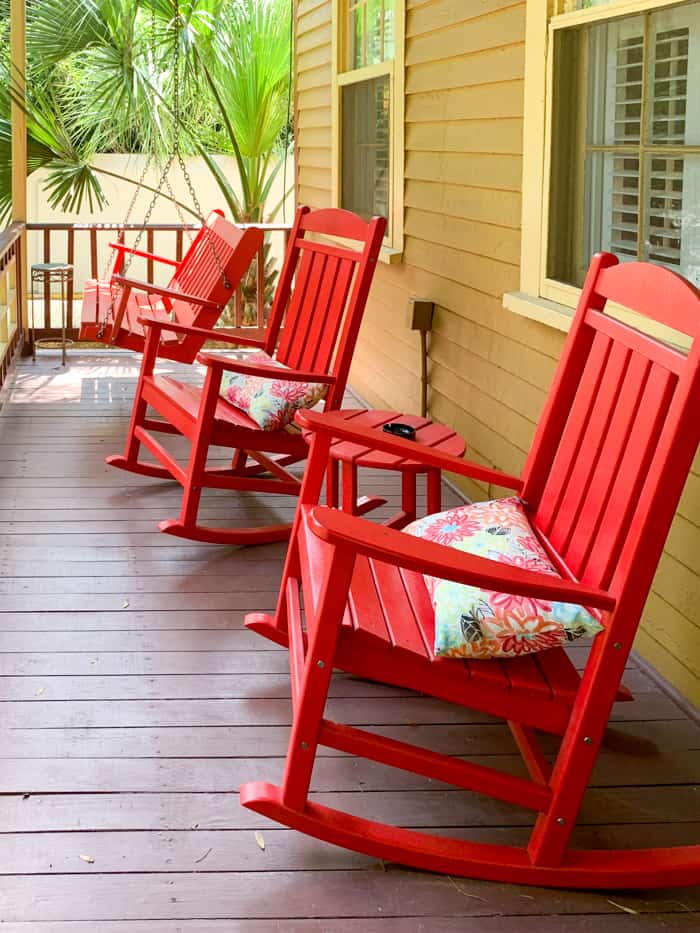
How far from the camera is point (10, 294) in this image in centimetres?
658

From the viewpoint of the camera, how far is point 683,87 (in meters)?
2.61

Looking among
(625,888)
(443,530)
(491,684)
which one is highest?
(443,530)

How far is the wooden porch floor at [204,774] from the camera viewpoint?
1.93m

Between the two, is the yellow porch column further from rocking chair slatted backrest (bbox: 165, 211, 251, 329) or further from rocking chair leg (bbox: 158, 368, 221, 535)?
rocking chair leg (bbox: 158, 368, 221, 535)

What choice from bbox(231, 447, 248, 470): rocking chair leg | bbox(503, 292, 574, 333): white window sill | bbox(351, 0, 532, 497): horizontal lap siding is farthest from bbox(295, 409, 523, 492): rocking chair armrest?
bbox(231, 447, 248, 470): rocking chair leg

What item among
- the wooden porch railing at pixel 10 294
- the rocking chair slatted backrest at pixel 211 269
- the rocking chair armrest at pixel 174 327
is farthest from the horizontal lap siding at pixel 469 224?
the wooden porch railing at pixel 10 294

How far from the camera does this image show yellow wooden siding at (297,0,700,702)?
2814mm

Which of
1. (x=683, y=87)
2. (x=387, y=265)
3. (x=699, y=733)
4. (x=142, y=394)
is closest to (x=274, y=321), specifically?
(x=142, y=394)

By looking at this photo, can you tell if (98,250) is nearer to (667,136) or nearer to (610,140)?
(610,140)

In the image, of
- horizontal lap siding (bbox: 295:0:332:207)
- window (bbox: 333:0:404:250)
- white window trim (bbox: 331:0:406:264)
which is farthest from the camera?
horizontal lap siding (bbox: 295:0:332:207)

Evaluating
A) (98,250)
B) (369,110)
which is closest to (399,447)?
(369,110)

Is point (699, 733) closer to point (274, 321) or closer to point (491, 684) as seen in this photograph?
point (491, 684)

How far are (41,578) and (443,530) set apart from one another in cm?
146

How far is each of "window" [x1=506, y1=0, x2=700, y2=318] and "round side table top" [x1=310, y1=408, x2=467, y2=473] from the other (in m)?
0.46
